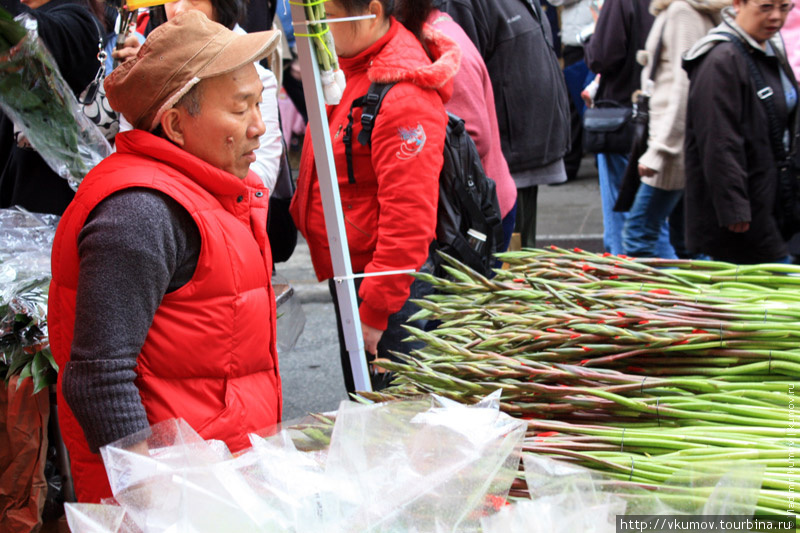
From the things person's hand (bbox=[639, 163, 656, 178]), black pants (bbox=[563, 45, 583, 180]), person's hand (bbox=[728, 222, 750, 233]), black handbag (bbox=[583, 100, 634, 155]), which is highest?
black handbag (bbox=[583, 100, 634, 155])

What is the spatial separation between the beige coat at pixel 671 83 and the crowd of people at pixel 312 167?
0.04 feet

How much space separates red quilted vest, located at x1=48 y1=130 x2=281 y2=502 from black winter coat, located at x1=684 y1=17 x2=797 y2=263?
2849 mm

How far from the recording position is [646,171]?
4.84 m

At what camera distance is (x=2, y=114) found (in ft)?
10.7

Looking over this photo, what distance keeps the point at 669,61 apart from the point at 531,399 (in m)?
3.69

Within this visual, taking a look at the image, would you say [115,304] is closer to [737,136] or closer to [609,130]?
[737,136]

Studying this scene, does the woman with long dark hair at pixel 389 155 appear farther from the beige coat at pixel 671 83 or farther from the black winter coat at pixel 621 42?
the black winter coat at pixel 621 42

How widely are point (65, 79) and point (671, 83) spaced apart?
337cm

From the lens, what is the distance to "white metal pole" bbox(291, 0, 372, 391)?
2.39m

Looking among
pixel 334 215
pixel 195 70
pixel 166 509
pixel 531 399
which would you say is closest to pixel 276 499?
pixel 166 509

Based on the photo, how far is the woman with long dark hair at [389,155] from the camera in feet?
8.84

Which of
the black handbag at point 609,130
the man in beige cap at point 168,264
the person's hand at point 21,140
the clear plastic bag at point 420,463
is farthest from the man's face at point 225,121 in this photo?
the black handbag at point 609,130

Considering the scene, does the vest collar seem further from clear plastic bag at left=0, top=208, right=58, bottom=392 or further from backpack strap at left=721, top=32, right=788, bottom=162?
backpack strap at left=721, top=32, right=788, bottom=162

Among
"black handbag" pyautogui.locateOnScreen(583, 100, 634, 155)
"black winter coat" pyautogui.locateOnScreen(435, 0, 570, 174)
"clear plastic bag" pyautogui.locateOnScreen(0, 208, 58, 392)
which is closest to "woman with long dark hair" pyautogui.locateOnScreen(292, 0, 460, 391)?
"clear plastic bag" pyautogui.locateOnScreen(0, 208, 58, 392)
